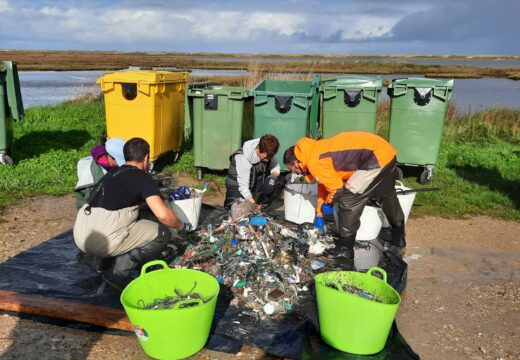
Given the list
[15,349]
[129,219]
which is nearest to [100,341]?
[15,349]

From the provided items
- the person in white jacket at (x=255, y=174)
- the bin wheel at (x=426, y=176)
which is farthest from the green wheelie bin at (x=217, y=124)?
the bin wheel at (x=426, y=176)

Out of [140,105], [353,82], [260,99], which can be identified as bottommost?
[140,105]

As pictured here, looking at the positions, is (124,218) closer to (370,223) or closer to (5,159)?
(370,223)

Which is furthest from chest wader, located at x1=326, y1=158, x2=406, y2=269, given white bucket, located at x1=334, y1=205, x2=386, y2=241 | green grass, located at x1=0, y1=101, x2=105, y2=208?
green grass, located at x1=0, y1=101, x2=105, y2=208

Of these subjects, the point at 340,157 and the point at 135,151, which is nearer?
the point at 135,151

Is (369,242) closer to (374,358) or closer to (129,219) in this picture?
(374,358)

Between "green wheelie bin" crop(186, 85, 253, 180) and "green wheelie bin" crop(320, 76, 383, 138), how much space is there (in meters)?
1.11

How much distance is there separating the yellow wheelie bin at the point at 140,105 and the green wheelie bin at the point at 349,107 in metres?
2.22

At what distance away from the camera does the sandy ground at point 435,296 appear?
285 cm

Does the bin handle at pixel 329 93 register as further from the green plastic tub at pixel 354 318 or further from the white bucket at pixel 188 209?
the green plastic tub at pixel 354 318

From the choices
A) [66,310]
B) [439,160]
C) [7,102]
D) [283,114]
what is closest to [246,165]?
[283,114]

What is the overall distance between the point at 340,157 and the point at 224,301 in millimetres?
1413

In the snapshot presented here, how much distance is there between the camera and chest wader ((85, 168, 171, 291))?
11.0 feet

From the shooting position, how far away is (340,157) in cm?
369
